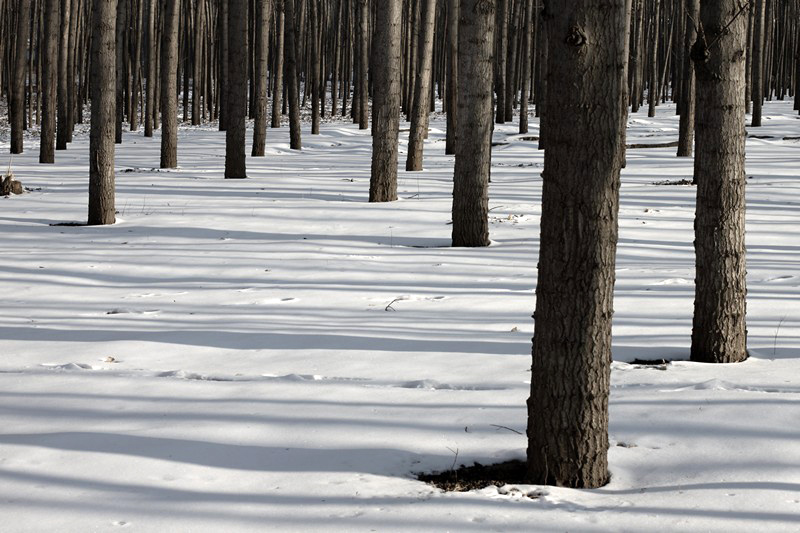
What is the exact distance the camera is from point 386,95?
10.8 m

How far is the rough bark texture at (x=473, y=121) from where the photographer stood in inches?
323

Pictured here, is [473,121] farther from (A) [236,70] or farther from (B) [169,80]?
(B) [169,80]

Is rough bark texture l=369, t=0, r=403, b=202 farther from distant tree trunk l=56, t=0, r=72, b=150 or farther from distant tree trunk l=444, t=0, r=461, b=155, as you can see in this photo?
distant tree trunk l=56, t=0, r=72, b=150

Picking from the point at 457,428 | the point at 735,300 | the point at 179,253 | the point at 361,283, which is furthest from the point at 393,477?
the point at 179,253

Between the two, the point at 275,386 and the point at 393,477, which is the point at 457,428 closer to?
the point at 393,477

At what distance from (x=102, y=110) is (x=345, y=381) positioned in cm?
671

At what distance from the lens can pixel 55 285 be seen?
276 inches

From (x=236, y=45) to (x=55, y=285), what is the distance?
7769 mm

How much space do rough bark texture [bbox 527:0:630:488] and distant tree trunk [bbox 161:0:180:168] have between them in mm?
12766

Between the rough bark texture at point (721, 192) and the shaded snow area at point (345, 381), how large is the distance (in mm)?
226

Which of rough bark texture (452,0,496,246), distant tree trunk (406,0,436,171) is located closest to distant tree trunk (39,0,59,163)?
distant tree trunk (406,0,436,171)

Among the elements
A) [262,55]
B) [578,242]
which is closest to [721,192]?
[578,242]

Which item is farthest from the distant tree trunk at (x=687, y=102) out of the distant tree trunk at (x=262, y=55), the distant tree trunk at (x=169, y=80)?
the distant tree trunk at (x=169, y=80)

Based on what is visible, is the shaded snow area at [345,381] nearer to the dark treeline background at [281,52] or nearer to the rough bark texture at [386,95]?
the rough bark texture at [386,95]
